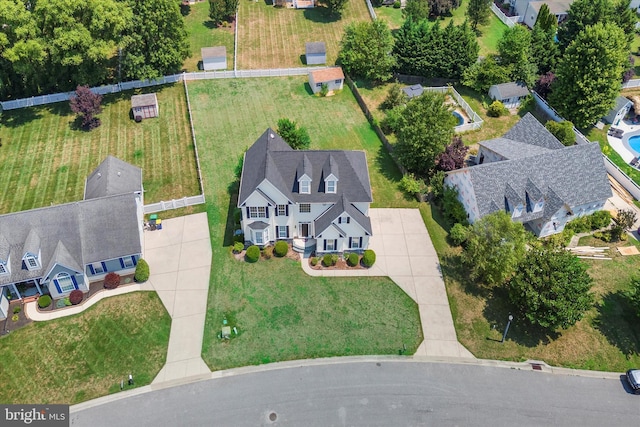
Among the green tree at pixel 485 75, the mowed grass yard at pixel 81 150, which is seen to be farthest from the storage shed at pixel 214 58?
the green tree at pixel 485 75

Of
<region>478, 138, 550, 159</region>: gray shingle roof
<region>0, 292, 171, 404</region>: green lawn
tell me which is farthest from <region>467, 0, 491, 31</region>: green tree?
<region>0, 292, 171, 404</region>: green lawn

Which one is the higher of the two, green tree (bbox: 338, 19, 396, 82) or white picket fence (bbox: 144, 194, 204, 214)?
green tree (bbox: 338, 19, 396, 82)

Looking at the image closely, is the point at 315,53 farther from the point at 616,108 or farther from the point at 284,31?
the point at 616,108

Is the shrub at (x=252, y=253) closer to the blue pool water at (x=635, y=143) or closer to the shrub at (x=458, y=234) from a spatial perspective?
the shrub at (x=458, y=234)

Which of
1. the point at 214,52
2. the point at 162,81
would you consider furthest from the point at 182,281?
the point at 214,52

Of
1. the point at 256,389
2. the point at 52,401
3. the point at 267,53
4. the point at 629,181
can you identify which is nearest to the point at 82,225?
the point at 52,401

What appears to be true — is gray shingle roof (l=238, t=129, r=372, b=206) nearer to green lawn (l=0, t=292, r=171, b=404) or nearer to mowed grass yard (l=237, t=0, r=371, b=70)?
green lawn (l=0, t=292, r=171, b=404)

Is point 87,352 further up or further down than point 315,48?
further down
